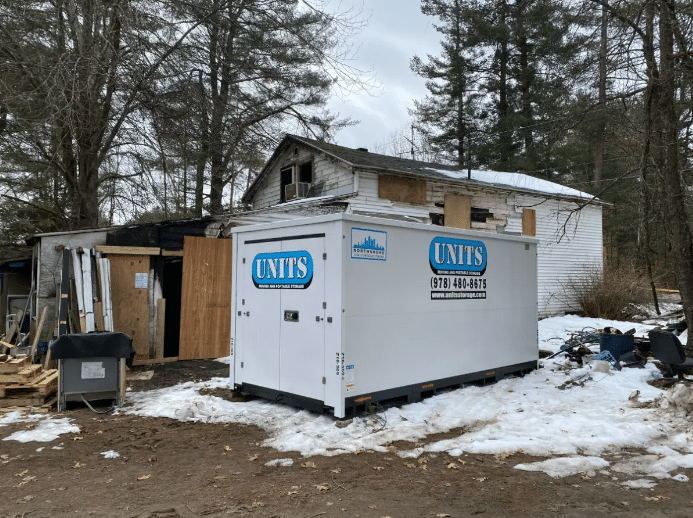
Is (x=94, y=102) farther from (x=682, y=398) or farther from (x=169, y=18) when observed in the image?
(x=682, y=398)

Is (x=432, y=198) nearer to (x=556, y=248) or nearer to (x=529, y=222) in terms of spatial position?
(x=529, y=222)

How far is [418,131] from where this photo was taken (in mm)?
28469

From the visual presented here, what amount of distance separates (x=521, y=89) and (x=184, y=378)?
2241 centimetres

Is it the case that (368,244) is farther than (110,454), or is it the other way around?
(368,244)

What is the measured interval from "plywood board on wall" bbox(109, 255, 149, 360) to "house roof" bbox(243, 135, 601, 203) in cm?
578

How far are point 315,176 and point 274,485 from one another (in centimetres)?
1269

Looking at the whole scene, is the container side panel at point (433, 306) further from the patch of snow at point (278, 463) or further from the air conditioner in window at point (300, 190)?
the air conditioner in window at point (300, 190)

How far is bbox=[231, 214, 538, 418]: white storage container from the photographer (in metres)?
6.23

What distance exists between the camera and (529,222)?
17.3 metres

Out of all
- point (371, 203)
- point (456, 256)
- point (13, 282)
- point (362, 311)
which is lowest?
point (362, 311)

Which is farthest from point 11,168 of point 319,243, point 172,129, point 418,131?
point 418,131

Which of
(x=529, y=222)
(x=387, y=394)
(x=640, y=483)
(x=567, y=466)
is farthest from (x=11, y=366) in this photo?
(x=529, y=222)

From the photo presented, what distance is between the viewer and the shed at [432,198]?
14125mm

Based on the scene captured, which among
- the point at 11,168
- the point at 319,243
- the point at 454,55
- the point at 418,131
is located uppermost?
the point at 454,55
